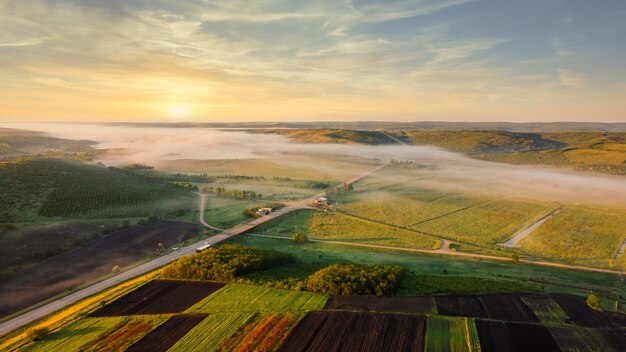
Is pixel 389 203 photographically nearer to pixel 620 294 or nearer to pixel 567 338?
pixel 620 294

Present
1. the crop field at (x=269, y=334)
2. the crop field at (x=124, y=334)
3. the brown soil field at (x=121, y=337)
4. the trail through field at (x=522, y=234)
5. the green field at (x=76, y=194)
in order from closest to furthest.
→ 1. the crop field at (x=269, y=334)
2. the brown soil field at (x=121, y=337)
3. the crop field at (x=124, y=334)
4. the trail through field at (x=522, y=234)
5. the green field at (x=76, y=194)

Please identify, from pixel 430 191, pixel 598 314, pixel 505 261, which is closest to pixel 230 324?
pixel 598 314

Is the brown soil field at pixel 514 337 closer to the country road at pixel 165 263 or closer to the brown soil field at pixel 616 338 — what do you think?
the brown soil field at pixel 616 338

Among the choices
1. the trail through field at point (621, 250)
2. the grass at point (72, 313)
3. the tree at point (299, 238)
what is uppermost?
the grass at point (72, 313)

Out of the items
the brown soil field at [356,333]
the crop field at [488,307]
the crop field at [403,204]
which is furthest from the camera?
the crop field at [403,204]

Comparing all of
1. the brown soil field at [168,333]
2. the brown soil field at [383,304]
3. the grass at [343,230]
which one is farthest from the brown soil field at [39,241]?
the brown soil field at [383,304]

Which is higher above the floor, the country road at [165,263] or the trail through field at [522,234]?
the country road at [165,263]
